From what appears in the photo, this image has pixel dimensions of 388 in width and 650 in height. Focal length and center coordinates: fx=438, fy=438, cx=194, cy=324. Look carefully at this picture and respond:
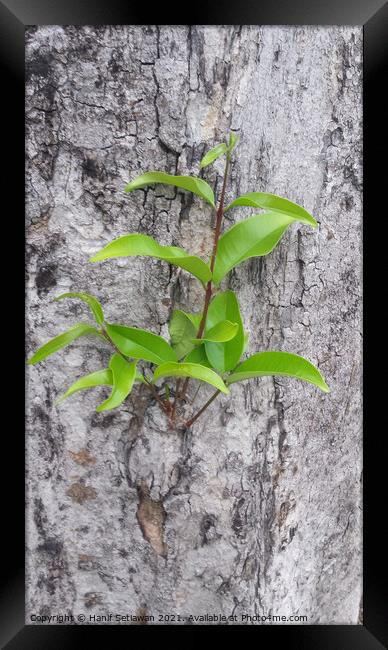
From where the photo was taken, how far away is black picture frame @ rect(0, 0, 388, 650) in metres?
0.82

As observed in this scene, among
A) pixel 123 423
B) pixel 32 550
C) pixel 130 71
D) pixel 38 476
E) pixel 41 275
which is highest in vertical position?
pixel 130 71

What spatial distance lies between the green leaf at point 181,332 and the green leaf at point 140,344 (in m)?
0.04

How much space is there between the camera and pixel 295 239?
34.7 inches

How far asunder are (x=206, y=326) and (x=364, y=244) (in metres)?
0.39

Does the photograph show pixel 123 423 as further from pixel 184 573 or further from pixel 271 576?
pixel 271 576

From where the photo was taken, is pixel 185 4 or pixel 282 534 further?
pixel 282 534

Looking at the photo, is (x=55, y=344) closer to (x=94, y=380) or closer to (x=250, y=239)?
(x=94, y=380)

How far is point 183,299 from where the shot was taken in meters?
0.87

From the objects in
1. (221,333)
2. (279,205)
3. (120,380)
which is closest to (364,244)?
(279,205)

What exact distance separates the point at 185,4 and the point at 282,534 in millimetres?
1055

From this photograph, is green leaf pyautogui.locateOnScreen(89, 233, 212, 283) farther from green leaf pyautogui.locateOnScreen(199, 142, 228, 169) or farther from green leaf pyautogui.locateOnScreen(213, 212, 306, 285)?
green leaf pyautogui.locateOnScreen(199, 142, 228, 169)

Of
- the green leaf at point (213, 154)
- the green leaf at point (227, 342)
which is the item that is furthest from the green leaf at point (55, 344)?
the green leaf at point (213, 154)

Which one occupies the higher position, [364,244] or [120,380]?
[364,244]
